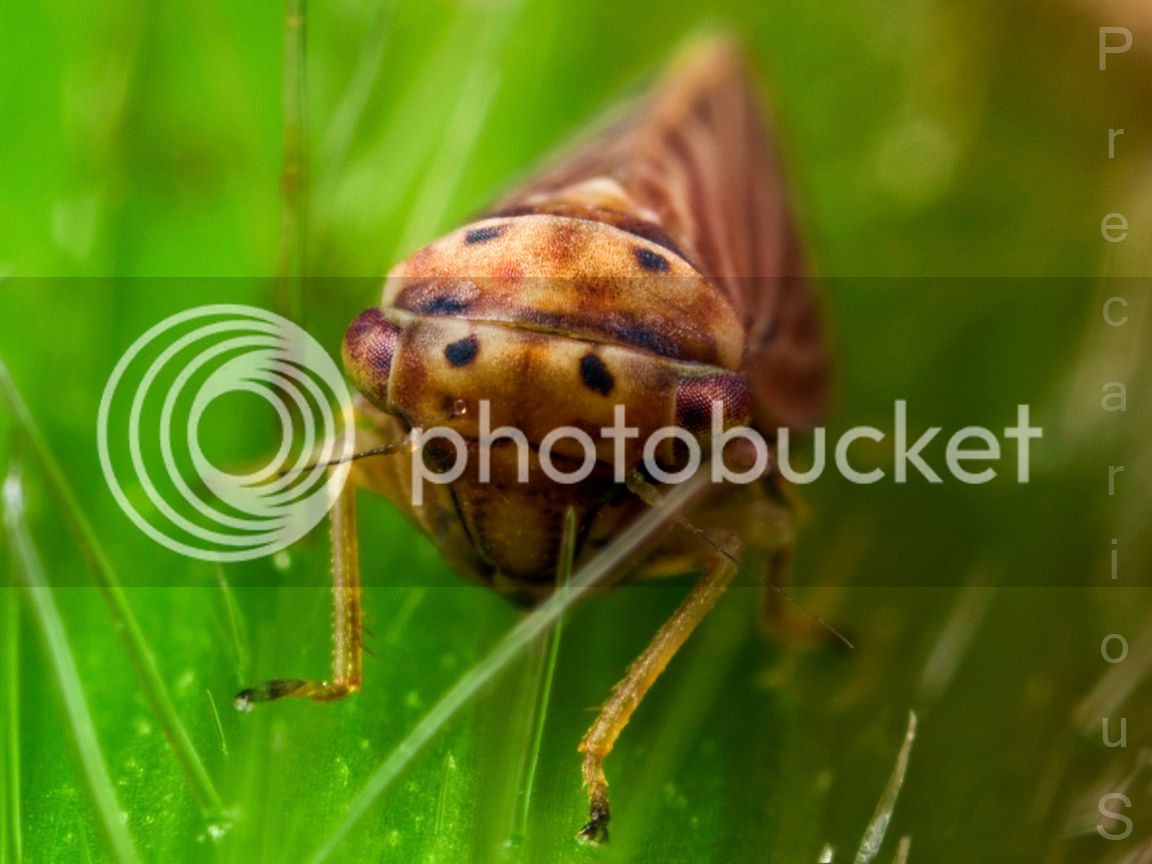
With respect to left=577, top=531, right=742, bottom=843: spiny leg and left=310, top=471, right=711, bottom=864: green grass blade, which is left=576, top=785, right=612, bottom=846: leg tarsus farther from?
left=310, top=471, right=711, bottom=864: green grass blade

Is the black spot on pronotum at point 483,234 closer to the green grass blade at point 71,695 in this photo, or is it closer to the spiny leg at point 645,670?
the spiny leg at point 645,670

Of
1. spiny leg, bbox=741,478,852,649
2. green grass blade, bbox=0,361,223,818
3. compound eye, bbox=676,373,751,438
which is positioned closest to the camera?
green grass blade, bbox=0,361,223,818

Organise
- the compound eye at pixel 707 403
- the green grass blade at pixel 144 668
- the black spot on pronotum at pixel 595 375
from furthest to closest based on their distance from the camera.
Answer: the compound eye at pixel 707 403 < the black spot on pronotum at pixel 595 375 < the green grass blade at pixel 144 668

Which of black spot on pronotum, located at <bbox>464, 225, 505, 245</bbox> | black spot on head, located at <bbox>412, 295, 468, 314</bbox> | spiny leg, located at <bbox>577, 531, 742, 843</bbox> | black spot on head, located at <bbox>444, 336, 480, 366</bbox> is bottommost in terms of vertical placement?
spiny leg, located at <bbox>577, 531, 742, 843</bbox>

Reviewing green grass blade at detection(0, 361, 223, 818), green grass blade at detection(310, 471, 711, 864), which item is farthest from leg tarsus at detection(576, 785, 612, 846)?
green grass blade at detection(0, 361, 223, 818)

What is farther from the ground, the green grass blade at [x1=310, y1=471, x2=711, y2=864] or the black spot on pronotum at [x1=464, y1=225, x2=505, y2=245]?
the black spot on pronotum at [x1=464, y1=225, x2=505, y2=245]

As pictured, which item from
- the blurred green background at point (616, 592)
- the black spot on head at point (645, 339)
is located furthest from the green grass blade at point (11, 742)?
the black spot on head at point (645, 339)

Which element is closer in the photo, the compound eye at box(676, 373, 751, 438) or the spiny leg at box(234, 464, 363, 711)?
the spiny leg at box(234, 464, 363, 711)
